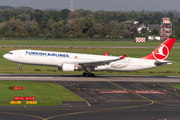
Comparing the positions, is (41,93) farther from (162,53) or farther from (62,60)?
(162,53)

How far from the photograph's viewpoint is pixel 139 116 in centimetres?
2652

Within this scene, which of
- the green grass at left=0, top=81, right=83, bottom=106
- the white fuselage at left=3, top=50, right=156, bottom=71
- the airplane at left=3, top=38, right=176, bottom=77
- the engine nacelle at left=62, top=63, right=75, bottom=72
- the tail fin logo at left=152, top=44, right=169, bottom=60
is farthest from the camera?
the tail fin logo at left=152, top=44, right=169, bottom=60

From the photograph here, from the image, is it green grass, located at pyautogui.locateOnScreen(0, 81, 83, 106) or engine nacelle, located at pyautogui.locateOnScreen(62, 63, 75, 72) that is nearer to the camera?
green grass, located at pyautogui.locateOnScreen(0, 81, 83, 106)

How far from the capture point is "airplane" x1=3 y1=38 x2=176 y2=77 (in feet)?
169

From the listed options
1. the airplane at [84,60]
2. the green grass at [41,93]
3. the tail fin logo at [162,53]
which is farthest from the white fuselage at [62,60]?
the green grass at [41,93]

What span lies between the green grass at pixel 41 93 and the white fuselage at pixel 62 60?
30.5ft

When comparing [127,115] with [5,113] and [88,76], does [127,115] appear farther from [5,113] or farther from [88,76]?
[88,76]

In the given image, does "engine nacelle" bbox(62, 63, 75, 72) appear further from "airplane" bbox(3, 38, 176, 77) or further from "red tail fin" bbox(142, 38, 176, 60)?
"red tail fin" bbox(142, 38, 176, 60)

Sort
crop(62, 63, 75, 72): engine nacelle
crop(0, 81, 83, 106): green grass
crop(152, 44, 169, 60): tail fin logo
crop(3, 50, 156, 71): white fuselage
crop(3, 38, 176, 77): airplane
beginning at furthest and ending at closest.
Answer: crop(152, 44, 169, 60): tail fin logo < crop(3, 50, 156, 71): white fuselage < crop(3, 38, 176, 77): airplane < crop(62, 63, 75, 72): engine nacelle < crop(0, 81, 83, 106): green grass

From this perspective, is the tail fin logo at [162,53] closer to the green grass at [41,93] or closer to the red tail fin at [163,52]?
the red tail fin at [163,52]

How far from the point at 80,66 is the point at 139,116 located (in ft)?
86.8

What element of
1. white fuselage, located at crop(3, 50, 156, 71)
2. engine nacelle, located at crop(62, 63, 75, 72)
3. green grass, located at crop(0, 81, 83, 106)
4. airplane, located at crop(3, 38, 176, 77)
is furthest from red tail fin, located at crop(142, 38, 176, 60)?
green grass, located at crop(0, 81, 83, 106)

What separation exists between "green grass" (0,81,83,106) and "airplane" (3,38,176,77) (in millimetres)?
9256

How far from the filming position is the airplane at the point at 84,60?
51.6 metres
